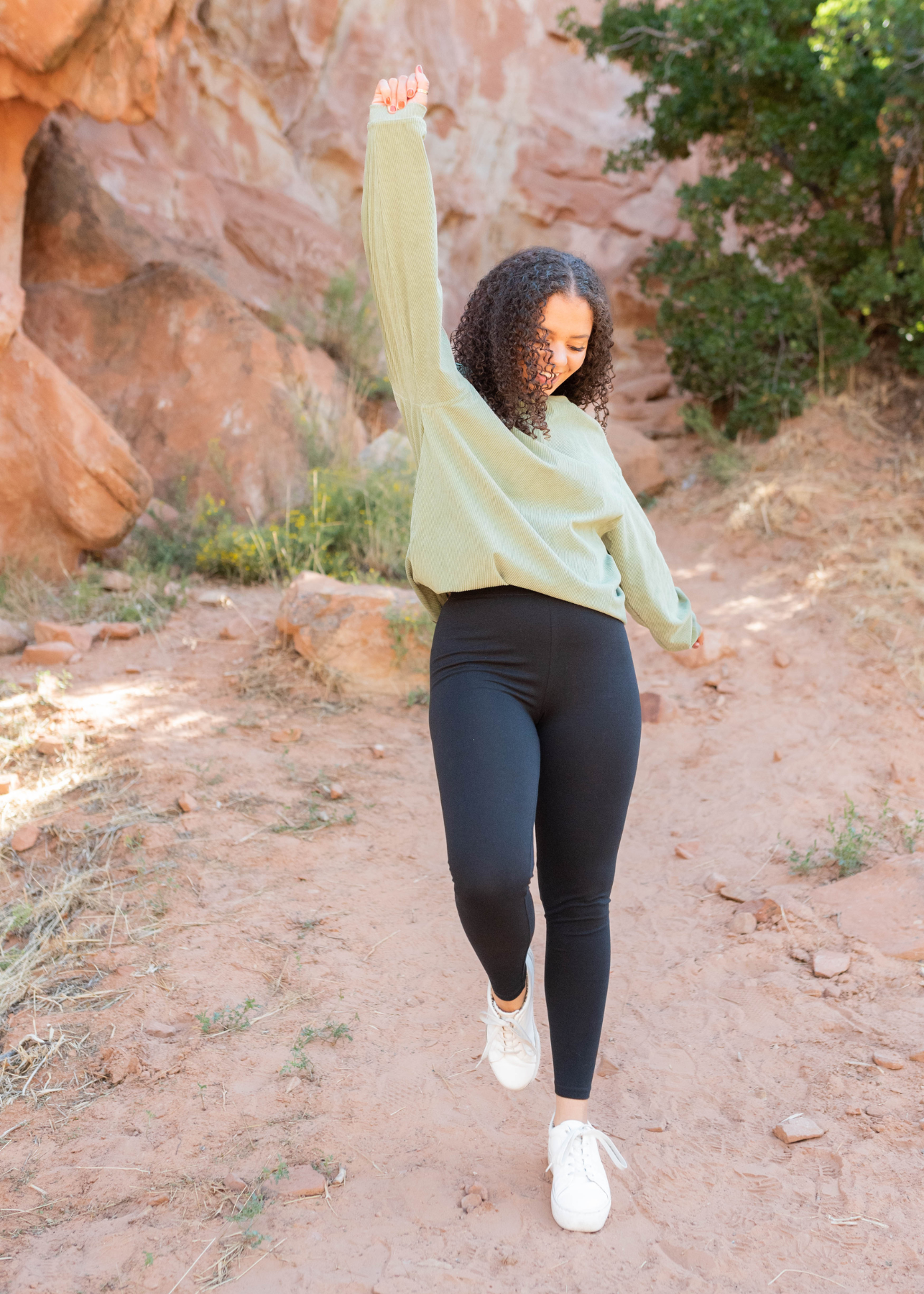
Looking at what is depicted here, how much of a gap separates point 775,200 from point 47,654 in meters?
5.16

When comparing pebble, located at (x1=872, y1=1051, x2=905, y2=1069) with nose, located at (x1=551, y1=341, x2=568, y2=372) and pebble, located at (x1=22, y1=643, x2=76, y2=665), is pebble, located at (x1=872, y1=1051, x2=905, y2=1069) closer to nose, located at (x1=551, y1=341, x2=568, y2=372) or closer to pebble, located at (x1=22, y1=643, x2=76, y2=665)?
nose, located at (x1=551, y1=341, x2=568, y2=372)

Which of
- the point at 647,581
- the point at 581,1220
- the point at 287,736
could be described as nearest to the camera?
the point at 581,1220

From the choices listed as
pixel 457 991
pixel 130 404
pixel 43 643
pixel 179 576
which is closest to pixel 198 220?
pixel 130 404

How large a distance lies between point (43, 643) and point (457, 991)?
8.30ft

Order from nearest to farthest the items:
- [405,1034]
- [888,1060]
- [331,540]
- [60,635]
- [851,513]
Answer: [888,1060], [405,1034], [60,635], [331,540], [851,513]

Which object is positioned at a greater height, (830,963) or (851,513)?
(851,513)

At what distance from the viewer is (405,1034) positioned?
92.0 inches

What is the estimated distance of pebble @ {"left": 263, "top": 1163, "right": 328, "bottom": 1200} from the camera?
1816 mm

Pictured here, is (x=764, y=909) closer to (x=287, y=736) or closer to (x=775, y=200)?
(x=287, y=736)

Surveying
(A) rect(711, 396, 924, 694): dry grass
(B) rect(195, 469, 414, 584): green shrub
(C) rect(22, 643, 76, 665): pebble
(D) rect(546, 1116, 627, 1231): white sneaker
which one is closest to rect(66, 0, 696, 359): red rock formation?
(B) rect(195, 469, 414, 584): green shrub

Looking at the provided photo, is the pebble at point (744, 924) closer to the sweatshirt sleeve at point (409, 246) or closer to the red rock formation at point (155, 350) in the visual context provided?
the sweatshirt sleeve at point (409, 246)

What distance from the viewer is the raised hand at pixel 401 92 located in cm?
179

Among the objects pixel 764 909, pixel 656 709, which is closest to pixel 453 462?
pixel 764 909

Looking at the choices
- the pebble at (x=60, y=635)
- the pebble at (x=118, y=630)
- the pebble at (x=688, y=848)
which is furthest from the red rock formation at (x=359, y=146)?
the pebble at (x=688, y=848)
